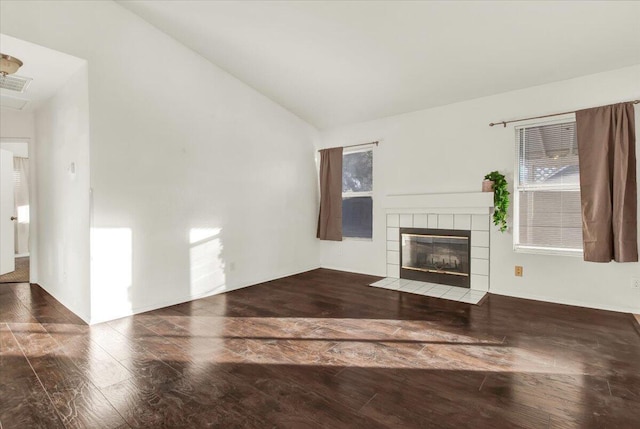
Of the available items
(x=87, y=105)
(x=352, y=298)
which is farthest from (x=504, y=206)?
(x=87, y=105)

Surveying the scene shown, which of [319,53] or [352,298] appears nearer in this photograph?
[319,53]

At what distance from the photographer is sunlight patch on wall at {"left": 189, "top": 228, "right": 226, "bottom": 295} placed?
3670mm

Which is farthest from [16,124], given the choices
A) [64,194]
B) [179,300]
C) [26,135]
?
[179,300]

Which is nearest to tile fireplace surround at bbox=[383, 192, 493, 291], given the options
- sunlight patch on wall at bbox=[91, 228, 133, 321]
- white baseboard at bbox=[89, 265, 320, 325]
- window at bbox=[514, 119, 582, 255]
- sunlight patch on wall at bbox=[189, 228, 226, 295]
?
window at bbox=[514, 119, 582, 255]

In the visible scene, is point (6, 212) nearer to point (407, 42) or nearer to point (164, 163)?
point (164, 163)

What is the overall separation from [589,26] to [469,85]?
3.90 feet

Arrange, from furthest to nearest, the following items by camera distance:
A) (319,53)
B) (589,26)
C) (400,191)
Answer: (400,191) < (319,53) < (589,26)

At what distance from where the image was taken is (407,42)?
9.98 feet

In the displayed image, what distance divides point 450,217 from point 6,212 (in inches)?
269

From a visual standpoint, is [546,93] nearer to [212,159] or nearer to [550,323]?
[550,323]

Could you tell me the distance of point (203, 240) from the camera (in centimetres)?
377

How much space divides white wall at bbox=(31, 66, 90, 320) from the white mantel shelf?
363 centimetres

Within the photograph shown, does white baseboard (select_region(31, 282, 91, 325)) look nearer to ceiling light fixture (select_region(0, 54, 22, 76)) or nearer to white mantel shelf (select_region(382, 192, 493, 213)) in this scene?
ceiling light fixture (select_region(0, 54, 22, 76))

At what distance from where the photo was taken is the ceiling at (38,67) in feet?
8.62
